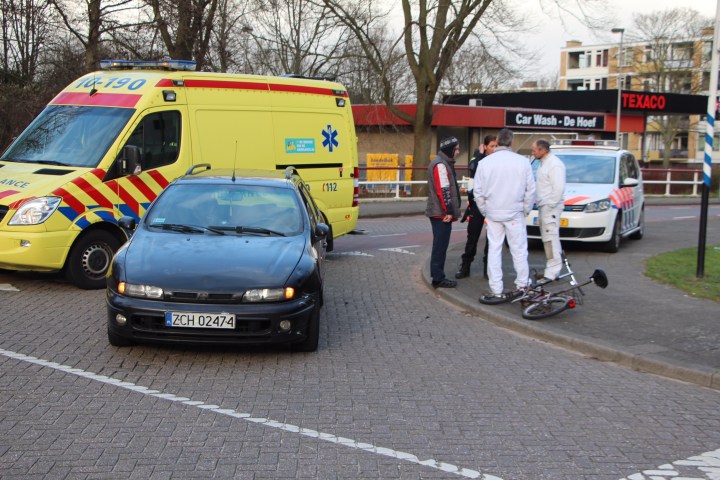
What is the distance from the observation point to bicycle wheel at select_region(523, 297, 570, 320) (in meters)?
8.36

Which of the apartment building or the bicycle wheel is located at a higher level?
the apartment building

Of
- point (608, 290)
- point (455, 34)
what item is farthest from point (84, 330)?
point (455, 34)

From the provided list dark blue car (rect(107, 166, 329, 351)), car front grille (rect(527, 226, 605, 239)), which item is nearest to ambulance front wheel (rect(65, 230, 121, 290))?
dark blue car (rect(107, 166, 329, 351))

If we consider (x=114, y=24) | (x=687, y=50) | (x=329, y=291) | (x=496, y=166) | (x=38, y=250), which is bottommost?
(x=329, y=291)

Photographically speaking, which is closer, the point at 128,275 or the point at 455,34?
the point at 128,275

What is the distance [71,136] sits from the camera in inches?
412

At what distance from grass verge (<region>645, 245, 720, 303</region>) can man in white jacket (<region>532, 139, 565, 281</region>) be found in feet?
6.32

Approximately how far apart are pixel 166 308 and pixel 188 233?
124 centimetres

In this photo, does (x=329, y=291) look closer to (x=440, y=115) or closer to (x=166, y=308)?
(x=166, y=308)

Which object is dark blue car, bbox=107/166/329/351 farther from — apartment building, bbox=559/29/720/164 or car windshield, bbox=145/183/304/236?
apartment building, bbox=559/29/720/164

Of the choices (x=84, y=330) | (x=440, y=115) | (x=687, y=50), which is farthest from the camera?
(x=687, y=50)

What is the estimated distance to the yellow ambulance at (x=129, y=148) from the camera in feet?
31.0

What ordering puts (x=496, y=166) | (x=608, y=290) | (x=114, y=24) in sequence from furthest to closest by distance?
(x=114, y=24) → (x=608, y=290) → (x=496, y=166)

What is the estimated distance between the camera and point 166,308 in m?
6.41
